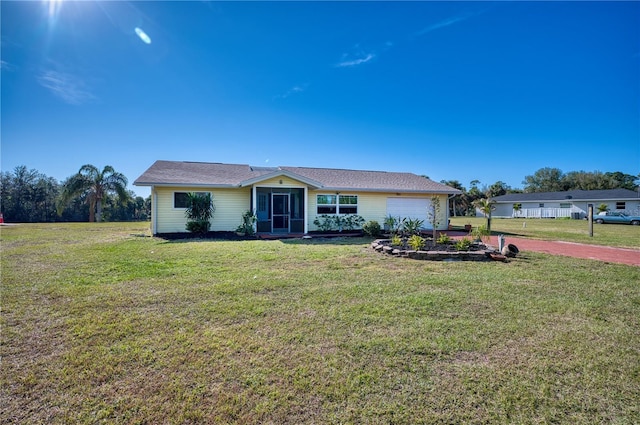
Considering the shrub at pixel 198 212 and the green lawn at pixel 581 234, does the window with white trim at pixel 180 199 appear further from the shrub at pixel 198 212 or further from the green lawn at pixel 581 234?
the green lawn at pixel 581 234

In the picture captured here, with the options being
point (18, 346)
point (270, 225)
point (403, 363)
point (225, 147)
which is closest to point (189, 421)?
point (403, 363)

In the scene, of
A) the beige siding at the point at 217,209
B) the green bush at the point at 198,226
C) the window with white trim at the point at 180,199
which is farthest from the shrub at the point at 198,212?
the beige siding at the point at 217,209

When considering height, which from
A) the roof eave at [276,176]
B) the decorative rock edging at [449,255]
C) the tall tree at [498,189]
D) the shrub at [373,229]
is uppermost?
the tall tree at [498,189]

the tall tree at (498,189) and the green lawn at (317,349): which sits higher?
the tall tree at (498,189)

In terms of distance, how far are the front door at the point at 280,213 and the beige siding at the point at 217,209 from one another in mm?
1431

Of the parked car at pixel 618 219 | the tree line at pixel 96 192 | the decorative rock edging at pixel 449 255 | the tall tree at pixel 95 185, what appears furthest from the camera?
the tree line at pixel 96 192

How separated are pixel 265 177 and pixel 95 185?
22.5 meters

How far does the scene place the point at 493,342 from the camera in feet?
10.2

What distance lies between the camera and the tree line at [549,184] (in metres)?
45.8

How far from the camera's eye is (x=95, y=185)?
26.2 m

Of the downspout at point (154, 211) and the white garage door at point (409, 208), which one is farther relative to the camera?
the white garage door at point (409, 208)

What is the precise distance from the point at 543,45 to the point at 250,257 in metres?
15.6

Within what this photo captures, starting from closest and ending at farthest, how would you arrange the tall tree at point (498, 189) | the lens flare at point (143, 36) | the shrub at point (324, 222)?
the lens flare at point (143, 36), the shrub at point (324, 222), the tall tree at point (498, 189)

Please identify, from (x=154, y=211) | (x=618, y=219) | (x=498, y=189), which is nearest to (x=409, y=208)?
(x=154, y=211)
